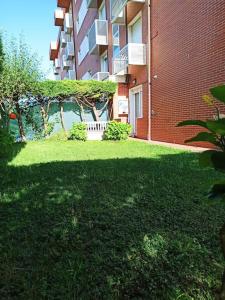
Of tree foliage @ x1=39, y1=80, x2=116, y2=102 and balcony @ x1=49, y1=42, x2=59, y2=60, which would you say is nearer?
tree foliage @ x1=39, y1=80, x2=116, y2=102

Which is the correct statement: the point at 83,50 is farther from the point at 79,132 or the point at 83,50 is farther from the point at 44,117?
the point at 79,132

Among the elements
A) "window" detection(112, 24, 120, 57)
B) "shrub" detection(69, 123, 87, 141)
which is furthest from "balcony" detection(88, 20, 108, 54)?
"shrub" detection(69, 123, 87, 141)

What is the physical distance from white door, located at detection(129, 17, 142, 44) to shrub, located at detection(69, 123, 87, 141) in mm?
4988

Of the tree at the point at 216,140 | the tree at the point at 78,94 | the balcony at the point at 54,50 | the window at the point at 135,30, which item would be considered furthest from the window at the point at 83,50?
the tree at the point at 216,140

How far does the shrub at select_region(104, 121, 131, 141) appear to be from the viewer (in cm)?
1370

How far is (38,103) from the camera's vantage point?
1518cm

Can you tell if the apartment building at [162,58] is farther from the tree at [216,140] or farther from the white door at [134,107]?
the tree at [216,140]

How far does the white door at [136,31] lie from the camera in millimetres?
14541

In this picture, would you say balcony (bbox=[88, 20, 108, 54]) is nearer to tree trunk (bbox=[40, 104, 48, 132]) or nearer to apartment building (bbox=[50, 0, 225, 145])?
apartment building (bbox=[50, 0, 225, 145])

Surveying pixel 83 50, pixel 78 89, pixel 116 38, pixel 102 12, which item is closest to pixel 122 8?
pixel 116 38

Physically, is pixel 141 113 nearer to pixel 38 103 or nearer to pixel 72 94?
pixel 72 94

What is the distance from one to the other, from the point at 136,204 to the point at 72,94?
1235 cm

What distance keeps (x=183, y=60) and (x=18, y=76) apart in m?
7.53

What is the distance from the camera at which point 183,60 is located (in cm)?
1040
